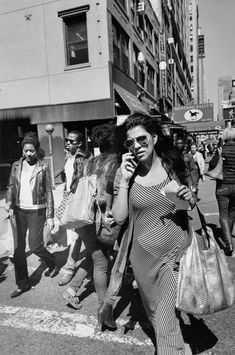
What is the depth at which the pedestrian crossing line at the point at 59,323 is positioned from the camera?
118 inches

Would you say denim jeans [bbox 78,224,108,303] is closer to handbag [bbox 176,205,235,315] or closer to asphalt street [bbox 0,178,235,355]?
asphalt street [bbox 0,178,235,355]

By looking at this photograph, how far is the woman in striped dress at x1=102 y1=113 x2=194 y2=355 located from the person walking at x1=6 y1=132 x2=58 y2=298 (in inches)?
76.8

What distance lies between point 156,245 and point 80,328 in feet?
5.05

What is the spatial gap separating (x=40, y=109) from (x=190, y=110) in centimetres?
1804

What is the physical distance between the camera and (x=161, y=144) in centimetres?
251

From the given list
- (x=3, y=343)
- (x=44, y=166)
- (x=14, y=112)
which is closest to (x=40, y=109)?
(x=14, y=112)

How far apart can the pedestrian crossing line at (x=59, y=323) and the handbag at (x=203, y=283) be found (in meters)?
1.07

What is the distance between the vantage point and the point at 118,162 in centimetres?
278

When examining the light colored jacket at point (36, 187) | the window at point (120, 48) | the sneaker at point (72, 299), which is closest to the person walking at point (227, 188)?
the sneaker at point (72, 299)

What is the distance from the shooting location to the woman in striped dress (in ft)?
7.08

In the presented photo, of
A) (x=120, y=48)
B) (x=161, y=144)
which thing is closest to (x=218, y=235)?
(x=161, y=144)

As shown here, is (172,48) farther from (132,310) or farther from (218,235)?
(132,310)

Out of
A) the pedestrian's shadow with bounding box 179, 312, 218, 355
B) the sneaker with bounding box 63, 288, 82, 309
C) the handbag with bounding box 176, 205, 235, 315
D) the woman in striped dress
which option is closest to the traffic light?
the sneaker with bounding box 63, 288, 82, 309

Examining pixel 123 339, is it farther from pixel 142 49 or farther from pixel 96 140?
pixel 142 49
